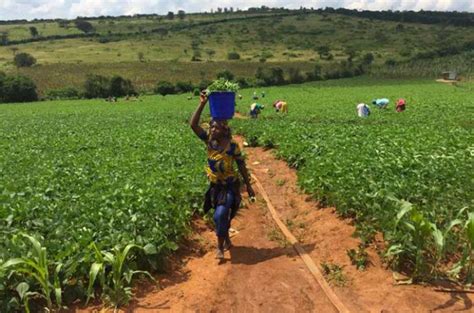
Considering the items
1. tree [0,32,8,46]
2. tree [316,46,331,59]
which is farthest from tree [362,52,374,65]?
tree [0,32,8,46]

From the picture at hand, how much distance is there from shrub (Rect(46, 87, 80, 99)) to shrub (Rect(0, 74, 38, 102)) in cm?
271

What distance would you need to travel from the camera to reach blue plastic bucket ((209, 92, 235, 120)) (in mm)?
7932

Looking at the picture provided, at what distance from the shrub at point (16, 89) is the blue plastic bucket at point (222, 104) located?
270ft

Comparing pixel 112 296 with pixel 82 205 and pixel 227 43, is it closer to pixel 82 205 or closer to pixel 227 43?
pixel 82 205

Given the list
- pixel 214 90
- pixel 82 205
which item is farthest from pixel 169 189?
pixel 214 90

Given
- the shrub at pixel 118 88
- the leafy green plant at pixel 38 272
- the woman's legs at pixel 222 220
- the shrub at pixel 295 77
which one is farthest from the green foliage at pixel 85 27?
the leafy green plant at pixel 38 272

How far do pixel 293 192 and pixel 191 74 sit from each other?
303 ft

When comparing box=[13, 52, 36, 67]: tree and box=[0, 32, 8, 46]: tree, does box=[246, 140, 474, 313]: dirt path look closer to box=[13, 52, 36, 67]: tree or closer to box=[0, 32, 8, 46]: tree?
box=[13, 52, 36, 67]: tree

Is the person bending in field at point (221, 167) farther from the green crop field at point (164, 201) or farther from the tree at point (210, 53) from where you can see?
the tree at point (210, 53)

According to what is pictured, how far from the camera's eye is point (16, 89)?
8050cm

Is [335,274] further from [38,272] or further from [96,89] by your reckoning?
[96,89]

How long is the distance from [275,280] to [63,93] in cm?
8424

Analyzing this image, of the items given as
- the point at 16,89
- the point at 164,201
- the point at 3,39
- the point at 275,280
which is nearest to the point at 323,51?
the point at 16,89

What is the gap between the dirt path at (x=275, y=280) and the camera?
6.32 metres
